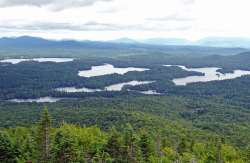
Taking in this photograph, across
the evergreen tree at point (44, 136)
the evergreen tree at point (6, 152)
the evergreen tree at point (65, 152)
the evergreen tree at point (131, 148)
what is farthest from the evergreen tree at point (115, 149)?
the evergreen tree at point (6, 152)

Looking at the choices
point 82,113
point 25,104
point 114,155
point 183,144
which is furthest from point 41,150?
point 25,104

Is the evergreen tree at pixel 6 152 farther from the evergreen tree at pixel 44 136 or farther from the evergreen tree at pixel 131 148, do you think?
the evergreen tree at pixel 131 148

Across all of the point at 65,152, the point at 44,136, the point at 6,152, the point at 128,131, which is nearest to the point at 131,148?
the point at 128,131

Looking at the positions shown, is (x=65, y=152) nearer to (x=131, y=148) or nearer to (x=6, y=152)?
(x=131, y=148)

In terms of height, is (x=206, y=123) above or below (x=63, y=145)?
below

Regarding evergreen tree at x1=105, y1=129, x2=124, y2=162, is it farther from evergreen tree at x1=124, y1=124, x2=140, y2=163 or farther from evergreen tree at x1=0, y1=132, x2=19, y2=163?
evergreen tree at x1=0, y1=132, x2=19, y2=163

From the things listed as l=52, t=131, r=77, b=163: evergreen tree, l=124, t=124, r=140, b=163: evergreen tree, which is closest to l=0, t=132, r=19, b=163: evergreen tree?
l=52, t=131, r=77, b=163: evergreen tree

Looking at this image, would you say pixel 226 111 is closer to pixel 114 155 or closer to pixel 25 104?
pixel 25 104

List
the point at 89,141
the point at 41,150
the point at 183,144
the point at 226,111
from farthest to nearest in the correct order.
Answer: the point at 226,111
the point at 183,144
the point at 89,141
the point at 41,150
